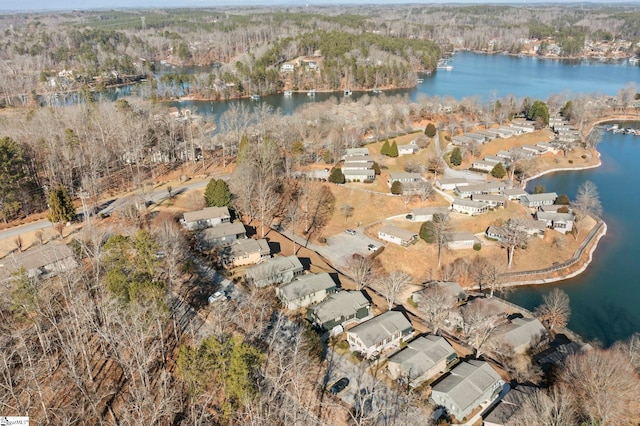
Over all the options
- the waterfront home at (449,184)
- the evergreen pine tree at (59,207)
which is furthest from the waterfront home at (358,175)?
the evergreen pine tree at (59,207)

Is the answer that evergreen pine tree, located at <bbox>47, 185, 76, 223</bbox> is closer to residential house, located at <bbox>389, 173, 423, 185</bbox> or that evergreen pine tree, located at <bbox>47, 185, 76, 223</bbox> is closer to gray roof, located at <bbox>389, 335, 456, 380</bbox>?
gray roof, located at <bbox>389, 335, 456, 380</bbox>

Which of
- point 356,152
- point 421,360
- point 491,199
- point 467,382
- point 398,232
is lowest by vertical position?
point 467,382

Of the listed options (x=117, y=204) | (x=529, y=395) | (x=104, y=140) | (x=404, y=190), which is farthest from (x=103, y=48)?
(x=529, y=395)

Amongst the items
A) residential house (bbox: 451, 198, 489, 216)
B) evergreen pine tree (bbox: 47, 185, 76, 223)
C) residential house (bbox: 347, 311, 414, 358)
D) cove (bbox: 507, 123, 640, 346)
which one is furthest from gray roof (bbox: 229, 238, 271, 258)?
Result: residential house (bbox: 451, 198, 489, 216)

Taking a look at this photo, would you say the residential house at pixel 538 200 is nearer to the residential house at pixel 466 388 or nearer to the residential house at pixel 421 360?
the residential house at pixel 421 360

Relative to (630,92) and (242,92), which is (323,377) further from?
(630,92)

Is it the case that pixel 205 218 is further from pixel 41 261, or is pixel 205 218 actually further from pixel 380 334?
pixel 380 334

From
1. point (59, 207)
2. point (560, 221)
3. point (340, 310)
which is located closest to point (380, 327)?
point (340, 310)
